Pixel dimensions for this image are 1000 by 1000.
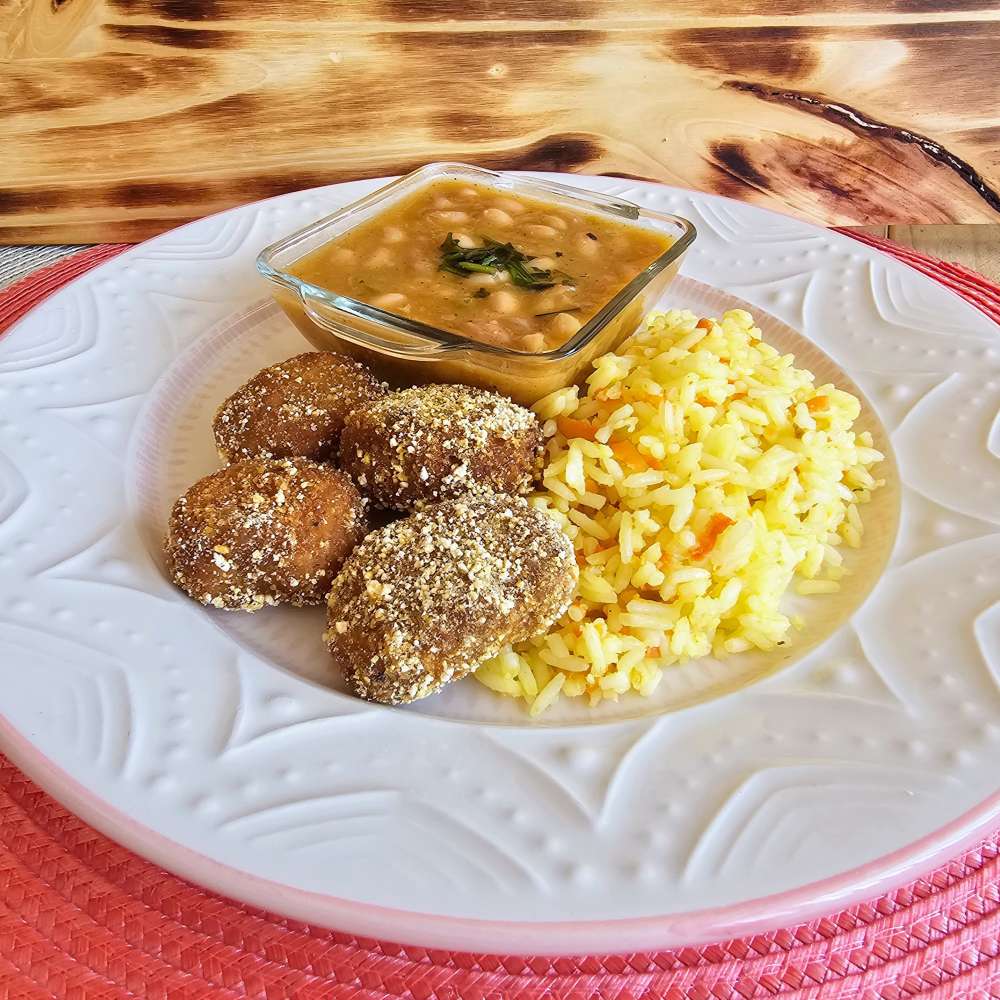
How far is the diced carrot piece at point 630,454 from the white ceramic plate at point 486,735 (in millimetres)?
543

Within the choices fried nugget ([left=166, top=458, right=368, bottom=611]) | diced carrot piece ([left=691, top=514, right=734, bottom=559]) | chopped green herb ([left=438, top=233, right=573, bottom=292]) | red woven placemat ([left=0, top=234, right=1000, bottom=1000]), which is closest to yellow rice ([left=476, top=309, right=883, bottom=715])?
diced carrot piece ([left=691, top=514, right=734, bottom=559])

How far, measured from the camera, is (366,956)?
168 cm

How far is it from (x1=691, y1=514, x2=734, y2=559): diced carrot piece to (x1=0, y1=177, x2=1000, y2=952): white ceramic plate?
28 cm

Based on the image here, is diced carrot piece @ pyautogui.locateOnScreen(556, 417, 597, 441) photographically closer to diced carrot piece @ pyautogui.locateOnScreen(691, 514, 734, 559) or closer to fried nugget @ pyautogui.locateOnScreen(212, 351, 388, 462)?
diced carrot piece @ pyautogui.locateOnScreen(691, 514, 734, 559)

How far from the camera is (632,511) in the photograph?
2.42m

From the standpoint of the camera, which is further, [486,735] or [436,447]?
[436,447]

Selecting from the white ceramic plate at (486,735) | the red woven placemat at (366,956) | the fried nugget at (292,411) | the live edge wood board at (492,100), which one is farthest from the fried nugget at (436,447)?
the live edge wood board at (492,100)

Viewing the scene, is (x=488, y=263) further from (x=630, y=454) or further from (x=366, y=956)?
(x=366, y=956)

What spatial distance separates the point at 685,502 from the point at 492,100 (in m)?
2.58

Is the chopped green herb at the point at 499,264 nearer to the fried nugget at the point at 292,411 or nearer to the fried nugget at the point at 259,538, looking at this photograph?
the fried nugget at the point at 292,411

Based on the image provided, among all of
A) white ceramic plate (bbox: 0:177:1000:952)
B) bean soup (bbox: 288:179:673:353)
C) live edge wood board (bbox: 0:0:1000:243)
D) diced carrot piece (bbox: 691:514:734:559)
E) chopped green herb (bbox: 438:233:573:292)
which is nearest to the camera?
white ceramic plate (bbox: 0:177:1000:952)

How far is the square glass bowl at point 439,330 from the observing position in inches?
99.6

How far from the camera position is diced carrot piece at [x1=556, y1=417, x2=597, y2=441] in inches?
100

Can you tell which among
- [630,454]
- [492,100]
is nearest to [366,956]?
[630,454]
